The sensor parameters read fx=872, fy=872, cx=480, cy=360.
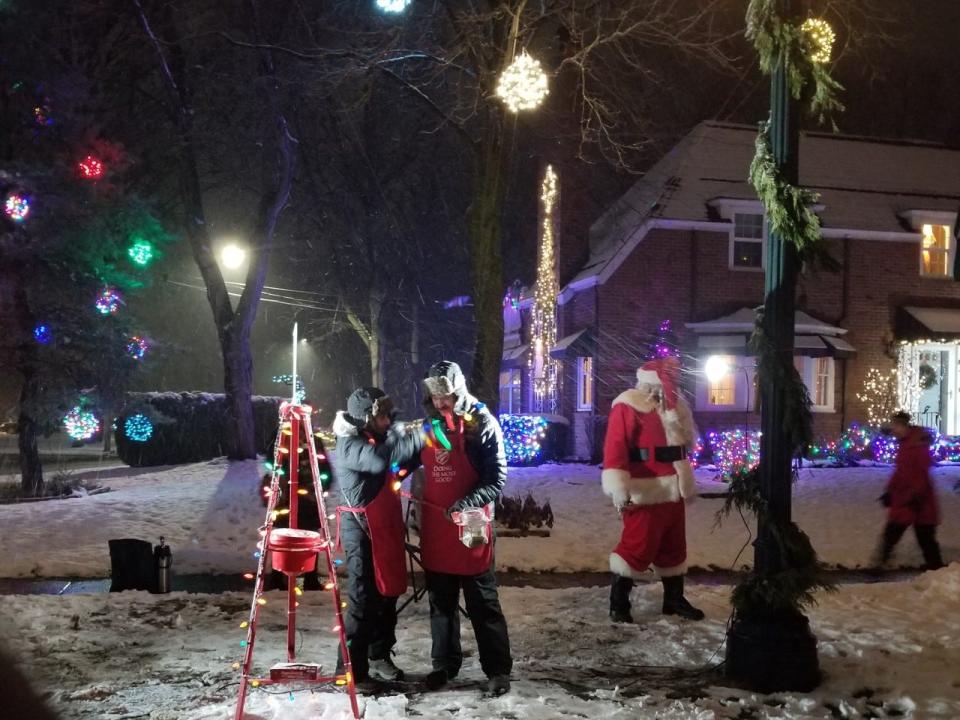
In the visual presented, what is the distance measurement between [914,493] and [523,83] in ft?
22.4

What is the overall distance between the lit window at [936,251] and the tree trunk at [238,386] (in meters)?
17.5

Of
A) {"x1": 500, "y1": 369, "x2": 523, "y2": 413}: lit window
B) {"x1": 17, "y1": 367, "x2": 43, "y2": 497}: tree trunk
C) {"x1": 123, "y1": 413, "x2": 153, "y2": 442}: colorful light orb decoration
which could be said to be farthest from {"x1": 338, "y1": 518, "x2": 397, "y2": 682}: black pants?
{"x1": 500, "y1": 369, "x2": 523, "y2": 413}: lit window

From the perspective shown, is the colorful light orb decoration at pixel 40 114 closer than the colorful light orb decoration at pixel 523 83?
No

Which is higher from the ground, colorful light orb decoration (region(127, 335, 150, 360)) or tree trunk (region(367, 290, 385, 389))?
tree trunk (region(367, 290, 385, 389))

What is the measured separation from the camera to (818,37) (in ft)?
18.9

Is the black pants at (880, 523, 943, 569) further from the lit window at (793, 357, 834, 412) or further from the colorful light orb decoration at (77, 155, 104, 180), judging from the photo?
the colorful light orb decoration at (77, 155, 104, 180)

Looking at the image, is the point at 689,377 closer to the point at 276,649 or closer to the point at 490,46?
the point at 490,46

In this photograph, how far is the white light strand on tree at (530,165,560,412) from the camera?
23.2 meters

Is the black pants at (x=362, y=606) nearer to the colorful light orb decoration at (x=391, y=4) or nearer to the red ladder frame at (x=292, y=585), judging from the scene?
the red ladder frame at (x=292, y=585)

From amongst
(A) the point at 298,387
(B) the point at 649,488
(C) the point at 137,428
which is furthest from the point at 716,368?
(A) the point at 298,387

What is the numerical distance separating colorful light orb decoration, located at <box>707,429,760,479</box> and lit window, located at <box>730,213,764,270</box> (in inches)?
174

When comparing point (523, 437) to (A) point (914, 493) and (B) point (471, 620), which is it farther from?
(B) point (471, 620)

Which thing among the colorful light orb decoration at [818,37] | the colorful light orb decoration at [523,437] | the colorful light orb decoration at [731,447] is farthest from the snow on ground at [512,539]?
the colorful light orb decoration at [818,37]

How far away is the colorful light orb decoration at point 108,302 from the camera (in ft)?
55.5
